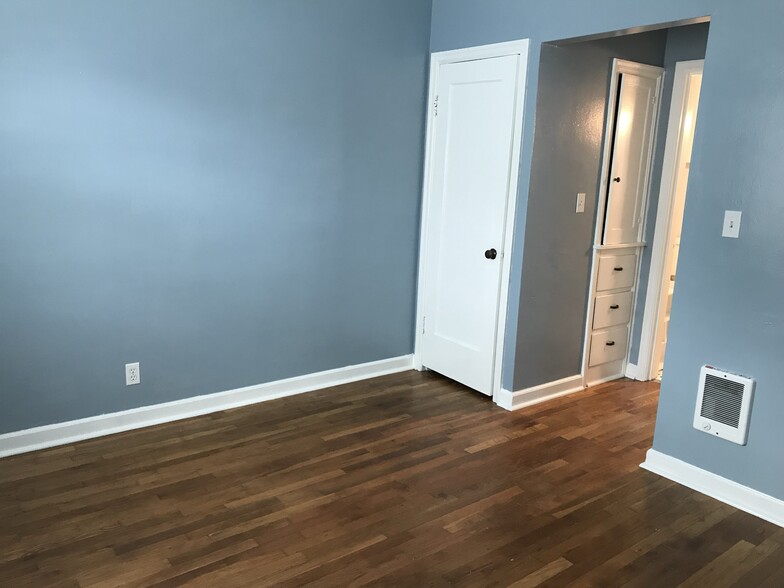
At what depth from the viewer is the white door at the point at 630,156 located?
407 cm

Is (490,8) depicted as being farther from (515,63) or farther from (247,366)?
(247,366)

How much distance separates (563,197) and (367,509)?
2.20 m

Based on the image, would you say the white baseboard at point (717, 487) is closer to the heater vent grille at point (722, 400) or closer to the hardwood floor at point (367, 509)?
the hardwood floor at point (367, 509)

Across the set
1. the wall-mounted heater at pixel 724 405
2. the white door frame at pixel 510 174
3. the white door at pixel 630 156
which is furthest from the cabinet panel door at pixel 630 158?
the wall-mounted heater at pixel 724 405

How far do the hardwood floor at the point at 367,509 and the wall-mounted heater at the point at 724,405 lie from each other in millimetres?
338

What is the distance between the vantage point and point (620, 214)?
4.21 m

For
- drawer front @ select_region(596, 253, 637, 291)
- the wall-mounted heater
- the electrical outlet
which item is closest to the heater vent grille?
the wall-mounted heater

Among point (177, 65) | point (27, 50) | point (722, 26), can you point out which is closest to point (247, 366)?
point (177, 65)

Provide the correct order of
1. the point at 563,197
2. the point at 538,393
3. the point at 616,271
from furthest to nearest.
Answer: the point at 616,271
the point at 538,393
the point at 563,197

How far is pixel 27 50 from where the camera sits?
2840 millimetres

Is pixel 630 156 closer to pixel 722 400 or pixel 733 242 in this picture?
pixel 733 242

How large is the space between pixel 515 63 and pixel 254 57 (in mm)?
1459

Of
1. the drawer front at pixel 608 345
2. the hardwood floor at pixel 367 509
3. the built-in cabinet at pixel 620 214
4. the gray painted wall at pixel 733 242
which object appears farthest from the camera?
the drawer front at pixel 608 345

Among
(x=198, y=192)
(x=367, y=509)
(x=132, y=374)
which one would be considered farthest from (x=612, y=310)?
(x=132, y=374)
